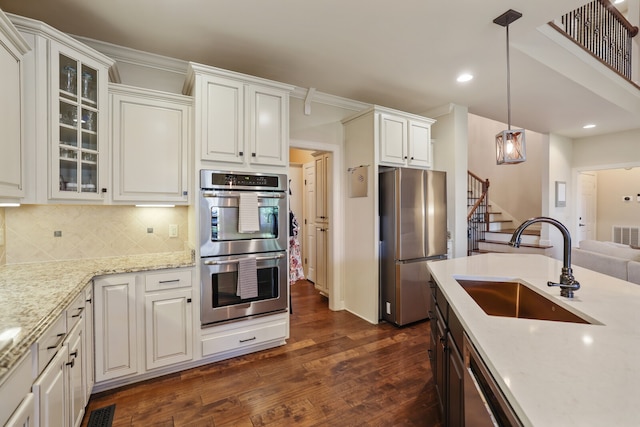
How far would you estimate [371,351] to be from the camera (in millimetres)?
2744

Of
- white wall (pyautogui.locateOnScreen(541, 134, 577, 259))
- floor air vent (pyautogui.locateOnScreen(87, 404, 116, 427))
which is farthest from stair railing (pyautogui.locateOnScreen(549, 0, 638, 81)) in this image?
floor air vent (pyautogui.locateOnScreen(87, 404, 116, 427))

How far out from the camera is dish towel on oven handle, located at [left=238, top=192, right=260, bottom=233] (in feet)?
8.19

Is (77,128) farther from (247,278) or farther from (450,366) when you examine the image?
(450,366)

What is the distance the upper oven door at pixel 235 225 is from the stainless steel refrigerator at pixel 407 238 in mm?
1216

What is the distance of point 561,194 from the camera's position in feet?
18.7

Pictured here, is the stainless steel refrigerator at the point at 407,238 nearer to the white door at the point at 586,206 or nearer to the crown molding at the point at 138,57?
the crown molding at the point at 138,57

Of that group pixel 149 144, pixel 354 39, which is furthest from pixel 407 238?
pixel 149 144

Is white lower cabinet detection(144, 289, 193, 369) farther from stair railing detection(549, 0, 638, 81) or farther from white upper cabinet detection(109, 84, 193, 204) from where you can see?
stair railing detection(549, 0, 638, 81)

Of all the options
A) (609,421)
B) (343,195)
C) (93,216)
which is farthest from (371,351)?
(93,216)

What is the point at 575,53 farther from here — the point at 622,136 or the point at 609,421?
the point at 609,421

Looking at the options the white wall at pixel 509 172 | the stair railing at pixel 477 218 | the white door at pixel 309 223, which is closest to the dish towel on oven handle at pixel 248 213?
the white door at pixel 309 223

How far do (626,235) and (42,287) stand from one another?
368 inches

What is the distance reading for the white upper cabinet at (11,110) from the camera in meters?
1.53

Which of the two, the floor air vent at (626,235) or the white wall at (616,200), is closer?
the floor air vent at (626,235)
